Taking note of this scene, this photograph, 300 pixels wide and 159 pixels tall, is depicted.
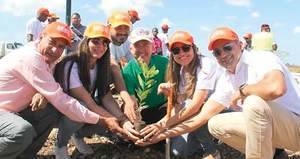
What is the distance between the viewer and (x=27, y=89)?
4266 mm

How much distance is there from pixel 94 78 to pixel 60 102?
0.68 m

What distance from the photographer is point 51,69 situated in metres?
4.48

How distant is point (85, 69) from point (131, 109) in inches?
24.8

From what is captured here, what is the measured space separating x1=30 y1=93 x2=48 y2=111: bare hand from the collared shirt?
5.18 feet

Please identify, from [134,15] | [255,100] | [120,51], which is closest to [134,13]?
[134,15]

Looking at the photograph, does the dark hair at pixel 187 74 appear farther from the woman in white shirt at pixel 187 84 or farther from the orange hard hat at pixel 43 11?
the orange hard hat at pixel 43 11

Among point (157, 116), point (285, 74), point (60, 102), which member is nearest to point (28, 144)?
point (60, 102)

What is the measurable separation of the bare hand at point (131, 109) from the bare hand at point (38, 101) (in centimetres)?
92

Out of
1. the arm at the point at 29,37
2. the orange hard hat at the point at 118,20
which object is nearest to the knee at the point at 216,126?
the orange hard hat at the point at 118,20

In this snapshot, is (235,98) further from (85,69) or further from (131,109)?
(85,69)

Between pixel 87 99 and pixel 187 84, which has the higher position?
pixel 187 84

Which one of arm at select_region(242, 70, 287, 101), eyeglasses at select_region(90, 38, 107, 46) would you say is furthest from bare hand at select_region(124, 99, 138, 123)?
arm at select_region(242, 70, 287, 101)

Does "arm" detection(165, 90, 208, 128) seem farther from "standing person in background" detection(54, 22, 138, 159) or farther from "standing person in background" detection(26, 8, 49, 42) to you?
"standing person in background" detection(26, 8, 49, 42)

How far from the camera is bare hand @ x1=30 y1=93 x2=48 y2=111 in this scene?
4.25 m
